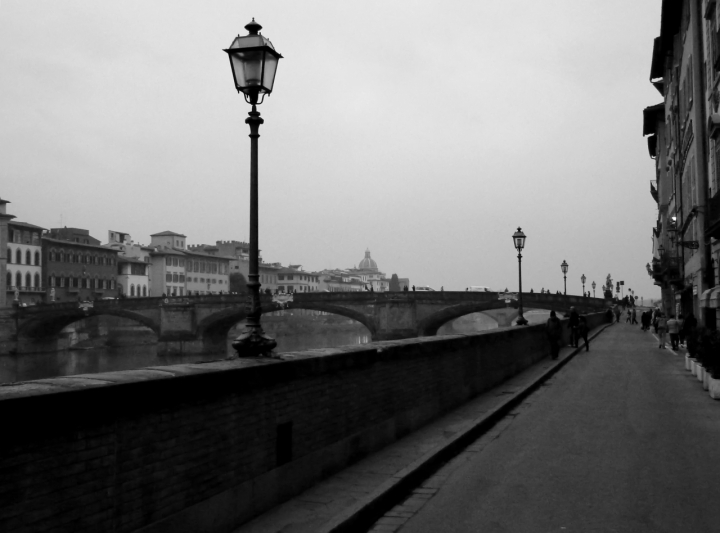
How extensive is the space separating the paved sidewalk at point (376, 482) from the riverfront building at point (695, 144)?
13331 millimetres

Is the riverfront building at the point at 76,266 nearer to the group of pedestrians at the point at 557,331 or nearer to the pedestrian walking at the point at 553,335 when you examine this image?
the group of pedestrians at the point at 557,331

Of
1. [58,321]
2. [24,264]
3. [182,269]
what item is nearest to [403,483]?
[58,321]

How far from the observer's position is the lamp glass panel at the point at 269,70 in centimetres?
792

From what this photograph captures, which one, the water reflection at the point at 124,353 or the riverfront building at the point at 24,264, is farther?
the riverfront building at the point at 24,264

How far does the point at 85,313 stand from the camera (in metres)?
77.1

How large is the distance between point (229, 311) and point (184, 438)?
74.1 metres

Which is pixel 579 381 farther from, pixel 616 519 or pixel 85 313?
pixel 85 313

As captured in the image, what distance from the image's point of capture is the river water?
2579 inches

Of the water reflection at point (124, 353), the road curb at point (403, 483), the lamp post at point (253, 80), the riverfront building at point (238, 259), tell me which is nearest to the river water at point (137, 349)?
the water reflection at point (124, 353)

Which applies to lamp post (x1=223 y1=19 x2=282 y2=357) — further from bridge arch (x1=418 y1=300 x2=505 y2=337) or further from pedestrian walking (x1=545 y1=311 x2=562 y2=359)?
bridge arch (x1=418 y1=300 x2=505 y2=337)

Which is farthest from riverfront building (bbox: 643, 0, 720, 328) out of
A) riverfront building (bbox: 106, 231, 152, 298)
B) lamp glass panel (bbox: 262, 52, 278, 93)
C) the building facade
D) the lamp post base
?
riverfront building (bbox: 106, 231, 152, 298)

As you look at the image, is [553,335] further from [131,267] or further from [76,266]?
[131,267]

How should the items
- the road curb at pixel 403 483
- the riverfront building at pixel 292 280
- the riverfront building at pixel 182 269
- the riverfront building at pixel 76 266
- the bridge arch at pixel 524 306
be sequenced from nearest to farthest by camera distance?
the road curb at pixel 403 483
the bridge arch at pixel 524 306
the riverfront building at pixel 76 266
the riverfront building at pixel 182 269
the riverfront building at pixel 292 280

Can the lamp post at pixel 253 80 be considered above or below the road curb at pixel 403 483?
above
